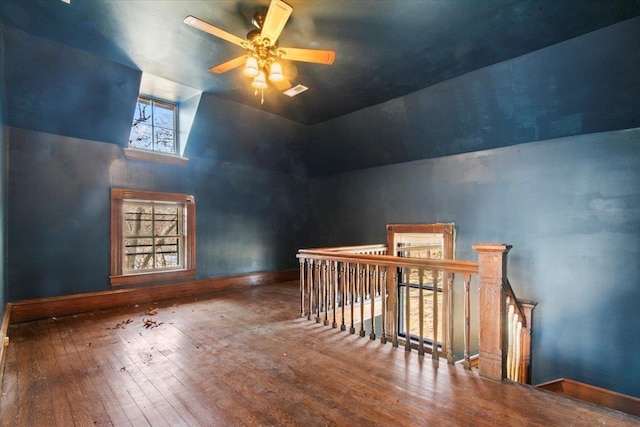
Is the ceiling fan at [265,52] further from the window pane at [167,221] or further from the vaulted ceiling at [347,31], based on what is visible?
the window pane at [167,221]

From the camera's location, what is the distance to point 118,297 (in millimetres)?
4789

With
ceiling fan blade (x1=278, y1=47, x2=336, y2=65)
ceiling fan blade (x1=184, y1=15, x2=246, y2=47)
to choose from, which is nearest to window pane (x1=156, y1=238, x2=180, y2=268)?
ceiling fan blade (x1=184, y1=15, x2=246, y2=47)

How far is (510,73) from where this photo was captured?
3.68 meters

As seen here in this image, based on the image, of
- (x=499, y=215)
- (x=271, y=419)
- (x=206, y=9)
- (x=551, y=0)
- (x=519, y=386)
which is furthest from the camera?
(x=499, y=215)

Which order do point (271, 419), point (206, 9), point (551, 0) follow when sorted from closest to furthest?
point (271, 419)
point (551, 0)
point (206, 9)

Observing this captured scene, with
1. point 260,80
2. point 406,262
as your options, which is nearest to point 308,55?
point 260,80

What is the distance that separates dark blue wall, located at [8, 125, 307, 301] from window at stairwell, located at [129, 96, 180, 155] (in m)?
0.34

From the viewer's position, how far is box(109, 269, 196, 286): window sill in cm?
480

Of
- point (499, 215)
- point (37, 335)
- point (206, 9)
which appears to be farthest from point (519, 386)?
point (37, 335)

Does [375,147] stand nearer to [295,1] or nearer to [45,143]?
[295,1]

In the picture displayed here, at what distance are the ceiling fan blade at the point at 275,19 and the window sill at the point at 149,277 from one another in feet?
14.0

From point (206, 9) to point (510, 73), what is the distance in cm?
355

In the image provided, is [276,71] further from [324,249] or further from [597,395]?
[597,395]

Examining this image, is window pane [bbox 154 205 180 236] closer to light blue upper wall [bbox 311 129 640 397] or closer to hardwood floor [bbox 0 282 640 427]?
hardwood floor [bbox 0 282 640 427]
